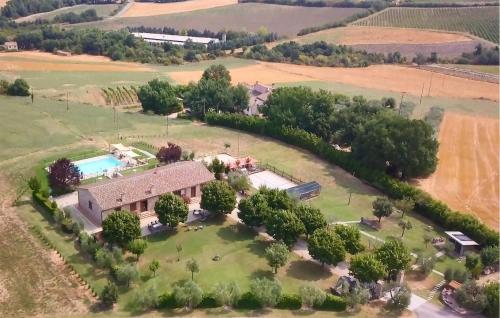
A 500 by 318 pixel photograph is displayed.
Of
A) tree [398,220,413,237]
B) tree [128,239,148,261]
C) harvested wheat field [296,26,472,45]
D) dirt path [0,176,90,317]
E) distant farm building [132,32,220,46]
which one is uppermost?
harvested wheat field [296,26,472,45]

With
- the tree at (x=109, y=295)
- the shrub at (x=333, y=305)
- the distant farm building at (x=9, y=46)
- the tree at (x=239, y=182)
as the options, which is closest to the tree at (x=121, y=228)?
the tree at (x=109, y=295)

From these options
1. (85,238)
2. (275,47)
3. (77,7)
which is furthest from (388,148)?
(77,7)

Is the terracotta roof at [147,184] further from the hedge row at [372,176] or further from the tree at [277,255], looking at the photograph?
the hedge row at [372,176]

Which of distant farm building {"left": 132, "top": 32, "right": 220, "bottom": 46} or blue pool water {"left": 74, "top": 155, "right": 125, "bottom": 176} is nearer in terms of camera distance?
blue pool water {"left": 74, "top": 155, "right": 125, "bottom": 176}

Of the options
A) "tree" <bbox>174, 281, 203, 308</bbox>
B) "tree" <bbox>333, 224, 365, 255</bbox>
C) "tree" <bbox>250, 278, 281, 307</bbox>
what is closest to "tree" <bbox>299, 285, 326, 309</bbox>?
"tree" <bbox>250, 278, 281, 307</bbox>

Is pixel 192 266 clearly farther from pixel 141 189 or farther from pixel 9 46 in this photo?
pixel 9 46

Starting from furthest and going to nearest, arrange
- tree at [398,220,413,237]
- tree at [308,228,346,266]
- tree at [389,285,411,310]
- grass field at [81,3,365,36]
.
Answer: grass field at [81,3,365,36] < tree at [398,220,413,237] < tree at [308,228,346,266] < tree at [389,285,411,310]

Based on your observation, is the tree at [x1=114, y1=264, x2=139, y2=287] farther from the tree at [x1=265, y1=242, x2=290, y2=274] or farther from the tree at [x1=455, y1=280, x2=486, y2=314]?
the tree at [x1=455, y1=280, x2=486, y2=314]
